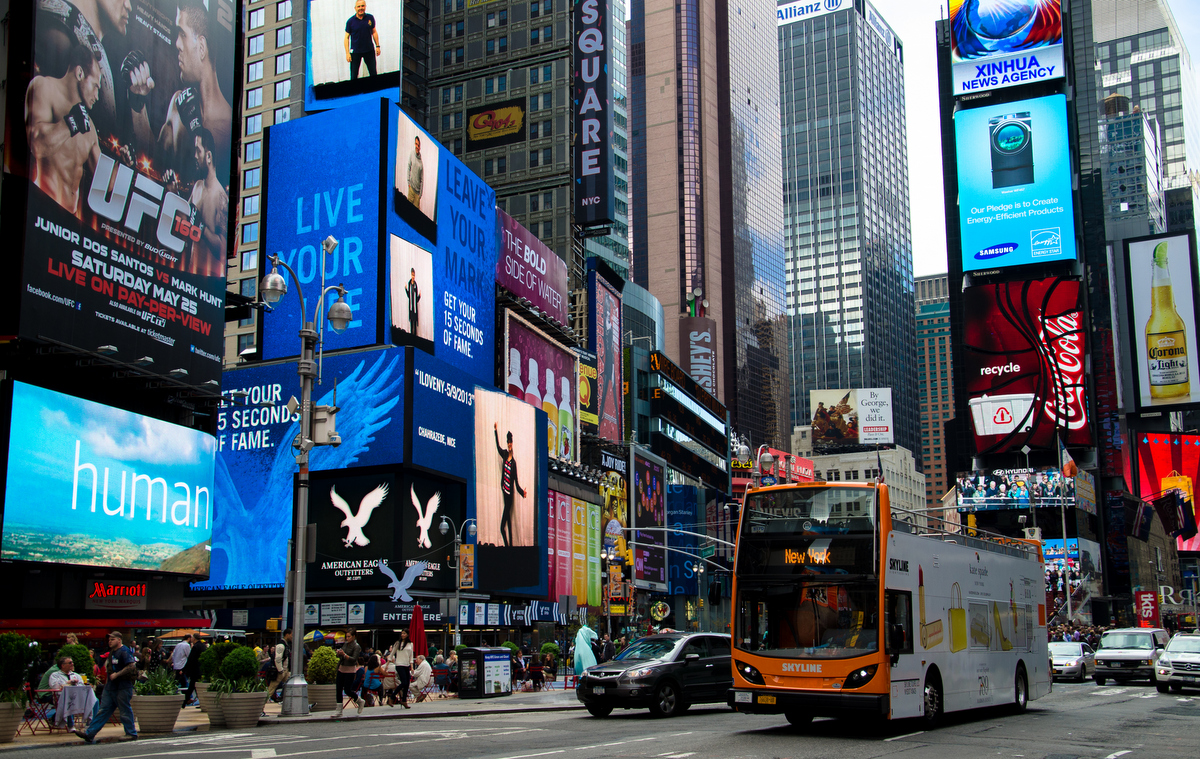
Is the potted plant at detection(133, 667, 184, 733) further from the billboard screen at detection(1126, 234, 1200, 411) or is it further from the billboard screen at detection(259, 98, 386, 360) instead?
the billboard screen at detection(1126, 234, 1200, 411)

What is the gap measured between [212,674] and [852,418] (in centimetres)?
17958

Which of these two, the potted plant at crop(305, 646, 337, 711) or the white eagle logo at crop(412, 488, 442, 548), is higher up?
the white eagle logo at crop(412, 488, 442, 548)

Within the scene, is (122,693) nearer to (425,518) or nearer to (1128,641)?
(1128,641)

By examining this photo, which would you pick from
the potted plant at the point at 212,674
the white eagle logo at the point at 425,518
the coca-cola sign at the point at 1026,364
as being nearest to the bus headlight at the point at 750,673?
the potted plant at the point at 212,674

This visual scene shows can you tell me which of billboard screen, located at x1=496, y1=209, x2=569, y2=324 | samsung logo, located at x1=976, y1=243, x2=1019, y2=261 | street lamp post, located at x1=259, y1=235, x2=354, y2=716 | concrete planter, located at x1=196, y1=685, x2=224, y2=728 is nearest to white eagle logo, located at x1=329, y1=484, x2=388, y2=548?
billboard screen, located at x1=496, y1=209, x2=569, y2=324

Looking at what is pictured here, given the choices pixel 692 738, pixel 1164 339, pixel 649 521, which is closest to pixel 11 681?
pixel 692 738

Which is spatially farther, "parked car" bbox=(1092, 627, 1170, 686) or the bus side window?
"parked car" bbox=(1092, 627, 1170, 686)

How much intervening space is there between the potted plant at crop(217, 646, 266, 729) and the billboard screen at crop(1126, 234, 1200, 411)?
12691cm

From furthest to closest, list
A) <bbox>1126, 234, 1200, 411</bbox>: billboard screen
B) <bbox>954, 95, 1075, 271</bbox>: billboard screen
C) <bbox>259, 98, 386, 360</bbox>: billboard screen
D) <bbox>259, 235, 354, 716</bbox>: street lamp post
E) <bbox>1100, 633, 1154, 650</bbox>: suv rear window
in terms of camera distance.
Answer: <bbox>1126, 234, 1200, 411</bbox>: billboard screen
<bbox>954, 95, 1075, 271</bbox>: billboard screen
<bbox>259, 98, 386, 360</bbox>: billboard screen
<bbox>1100, 633, 1154, 650</bbox>: suv rear window
<bbox>259, 235, 354, 716</bbox>: street lamp post

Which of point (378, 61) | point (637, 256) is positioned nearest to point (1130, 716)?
point (378, 61)

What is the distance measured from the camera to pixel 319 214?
61.3m

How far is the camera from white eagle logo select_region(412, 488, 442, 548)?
5794 centimetres

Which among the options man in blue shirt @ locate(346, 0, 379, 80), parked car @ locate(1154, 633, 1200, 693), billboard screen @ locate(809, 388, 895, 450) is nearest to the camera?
parked car @ locate(1154, 633, 1200, 693)

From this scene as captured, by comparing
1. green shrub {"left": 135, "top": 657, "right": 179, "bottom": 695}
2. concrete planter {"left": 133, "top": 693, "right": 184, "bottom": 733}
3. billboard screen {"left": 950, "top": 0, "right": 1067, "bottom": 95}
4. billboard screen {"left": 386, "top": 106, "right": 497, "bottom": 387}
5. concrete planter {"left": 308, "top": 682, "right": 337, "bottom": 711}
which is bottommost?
concrete planter {"left": 308, "top": 682, "right": 337, "bottom": 711}
